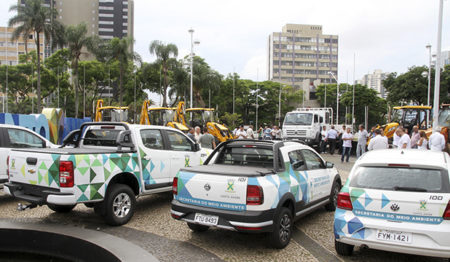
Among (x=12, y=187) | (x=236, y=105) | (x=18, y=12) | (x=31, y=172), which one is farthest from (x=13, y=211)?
(x=236, y=105)

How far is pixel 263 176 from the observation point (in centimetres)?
511

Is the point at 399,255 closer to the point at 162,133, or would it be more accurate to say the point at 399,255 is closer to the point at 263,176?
the point at 263,176

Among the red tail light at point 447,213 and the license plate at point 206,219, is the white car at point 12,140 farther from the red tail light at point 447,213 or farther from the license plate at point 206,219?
the red tail light at point 447,213

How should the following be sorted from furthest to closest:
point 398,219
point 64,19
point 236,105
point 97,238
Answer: point 64,19, point 236,105, point 97,238, point 398,219

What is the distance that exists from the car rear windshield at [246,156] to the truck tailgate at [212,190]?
3.63 feet

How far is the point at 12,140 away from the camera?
811cm

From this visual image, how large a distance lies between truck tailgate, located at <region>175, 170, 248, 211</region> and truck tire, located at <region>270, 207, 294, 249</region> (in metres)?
0.58

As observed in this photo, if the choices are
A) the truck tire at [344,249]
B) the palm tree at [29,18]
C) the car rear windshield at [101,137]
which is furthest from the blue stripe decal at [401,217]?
the palm tree at [29,18]

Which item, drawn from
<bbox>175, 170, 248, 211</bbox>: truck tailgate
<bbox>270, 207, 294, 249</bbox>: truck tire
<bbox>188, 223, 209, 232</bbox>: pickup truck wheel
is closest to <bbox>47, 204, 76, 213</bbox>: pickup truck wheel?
<bbox>188, 223, 209, 232</bbox>: pickup truck wheel

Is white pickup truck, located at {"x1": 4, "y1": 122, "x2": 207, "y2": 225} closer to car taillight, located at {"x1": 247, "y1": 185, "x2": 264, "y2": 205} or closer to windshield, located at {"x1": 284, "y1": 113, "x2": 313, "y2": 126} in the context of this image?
car taillight, located at {"x1": 247, "y1": 185, "x2": 264, "y2": 205}

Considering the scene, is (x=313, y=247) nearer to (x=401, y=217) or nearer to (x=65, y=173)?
(x=401, y=217)

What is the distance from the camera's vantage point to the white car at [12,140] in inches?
301

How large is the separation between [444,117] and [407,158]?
12680 millimetres

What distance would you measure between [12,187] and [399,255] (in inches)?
242
